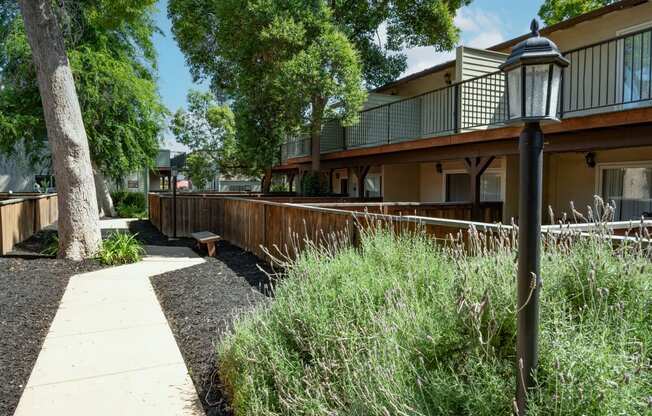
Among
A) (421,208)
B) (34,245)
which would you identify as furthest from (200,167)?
(421,208)

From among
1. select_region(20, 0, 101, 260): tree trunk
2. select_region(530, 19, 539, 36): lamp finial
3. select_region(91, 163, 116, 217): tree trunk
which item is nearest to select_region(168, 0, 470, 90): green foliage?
select_region(20, 0, 101, 260): tree trunk

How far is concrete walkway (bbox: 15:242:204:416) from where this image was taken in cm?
320

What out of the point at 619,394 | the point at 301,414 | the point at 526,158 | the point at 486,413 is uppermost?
the point at 526,158

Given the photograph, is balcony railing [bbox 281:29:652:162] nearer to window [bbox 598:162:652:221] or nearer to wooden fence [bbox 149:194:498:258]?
window [bbox 598:162:652:221]

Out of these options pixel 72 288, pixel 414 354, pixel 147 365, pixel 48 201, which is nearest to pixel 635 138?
pixel 414 354

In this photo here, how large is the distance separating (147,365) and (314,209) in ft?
→ 11.4

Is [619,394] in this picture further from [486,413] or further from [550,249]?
[550,249]

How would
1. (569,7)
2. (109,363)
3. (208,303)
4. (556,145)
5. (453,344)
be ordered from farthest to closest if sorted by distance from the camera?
1. (569,7)
2. (556,145)
3. (208,303)
4. (109,363)
5. (453,344)

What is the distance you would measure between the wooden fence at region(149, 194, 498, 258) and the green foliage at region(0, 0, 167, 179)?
2849mm

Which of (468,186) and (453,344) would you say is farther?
(468,186)

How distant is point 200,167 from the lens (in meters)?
28.3

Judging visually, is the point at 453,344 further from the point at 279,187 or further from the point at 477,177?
the point at 279,187

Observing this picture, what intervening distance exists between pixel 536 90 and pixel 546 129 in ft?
20.8

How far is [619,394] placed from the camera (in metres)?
1.69
